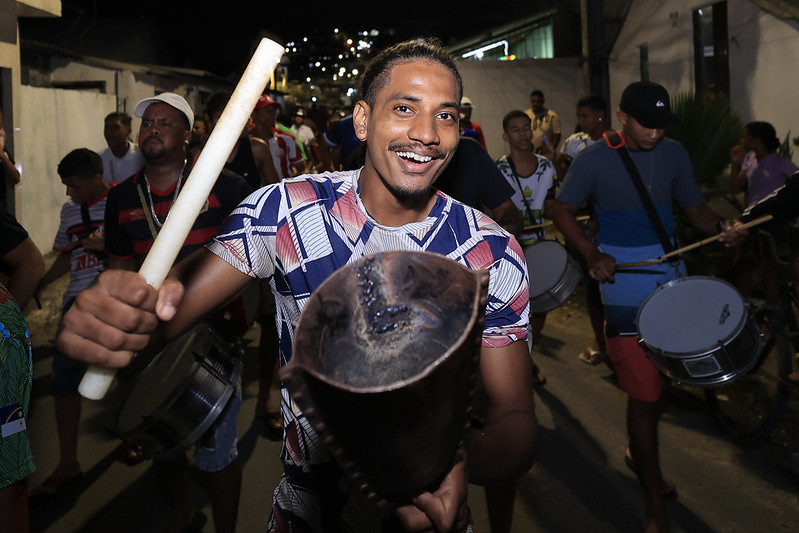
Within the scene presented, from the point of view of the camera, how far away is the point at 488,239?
7.12 ft

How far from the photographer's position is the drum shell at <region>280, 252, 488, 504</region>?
119cm

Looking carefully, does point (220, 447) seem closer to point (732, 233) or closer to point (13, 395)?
point (13, 395)

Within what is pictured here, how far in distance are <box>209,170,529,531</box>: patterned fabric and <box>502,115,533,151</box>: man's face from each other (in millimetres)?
5073

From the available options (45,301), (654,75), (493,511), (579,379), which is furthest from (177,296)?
(654,75)

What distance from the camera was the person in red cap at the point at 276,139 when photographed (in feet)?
29.6

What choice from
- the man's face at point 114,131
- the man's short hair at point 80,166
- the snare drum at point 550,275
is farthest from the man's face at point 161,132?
the man's face at point 114,131

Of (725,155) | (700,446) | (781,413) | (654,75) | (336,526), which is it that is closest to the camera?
(336,526)

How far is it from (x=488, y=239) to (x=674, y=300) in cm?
248

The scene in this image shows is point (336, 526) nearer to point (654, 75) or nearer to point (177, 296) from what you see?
point (177, 296)

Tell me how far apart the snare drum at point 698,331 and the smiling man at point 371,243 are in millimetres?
2288

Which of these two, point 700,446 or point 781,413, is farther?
point 700,446

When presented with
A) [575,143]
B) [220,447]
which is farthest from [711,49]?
[220,447]

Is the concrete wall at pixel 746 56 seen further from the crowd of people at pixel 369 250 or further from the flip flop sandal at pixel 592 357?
the flip flop sandal at pixel 592 357

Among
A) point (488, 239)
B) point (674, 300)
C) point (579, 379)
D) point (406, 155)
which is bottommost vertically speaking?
point (579, 379)
